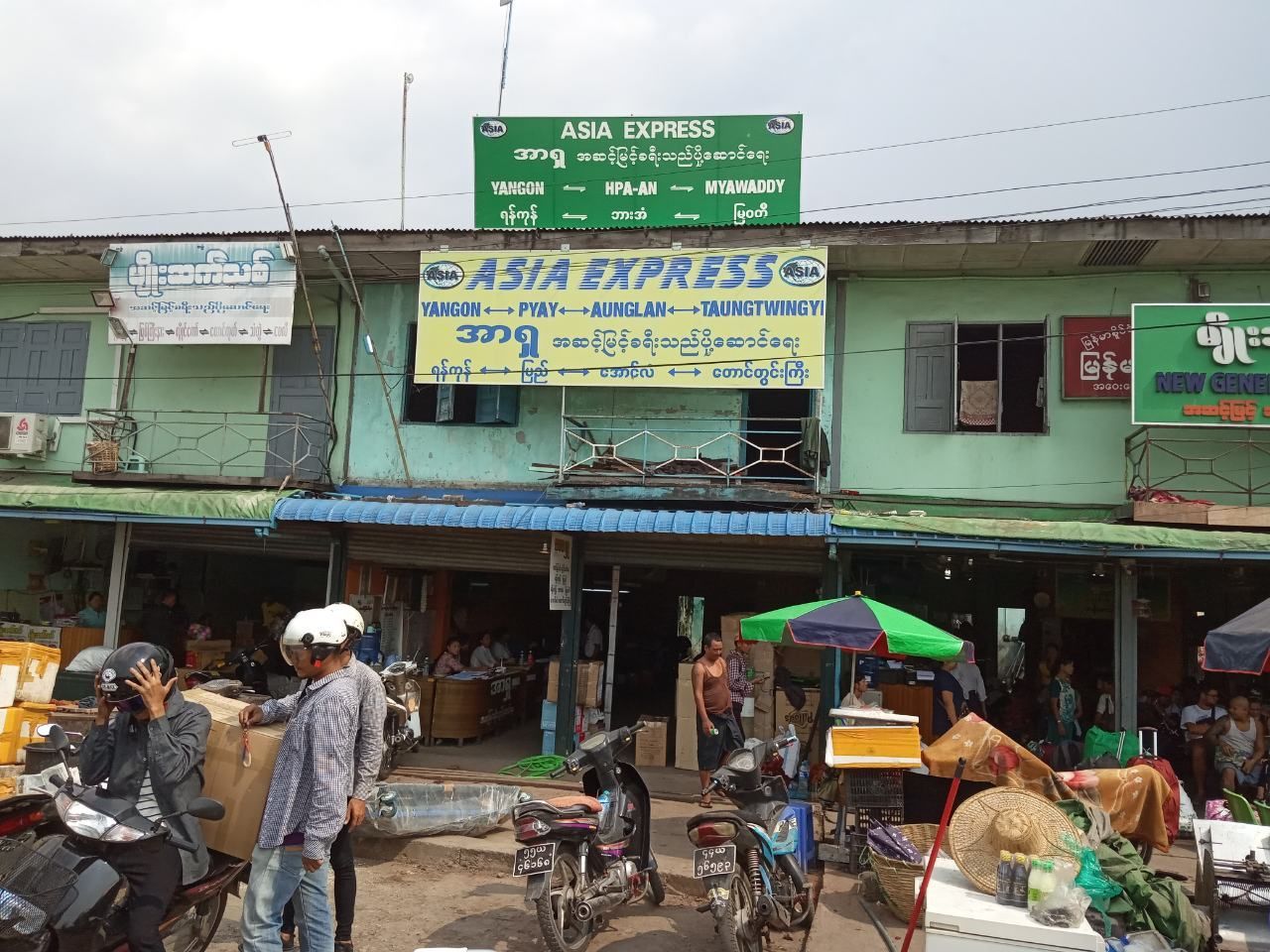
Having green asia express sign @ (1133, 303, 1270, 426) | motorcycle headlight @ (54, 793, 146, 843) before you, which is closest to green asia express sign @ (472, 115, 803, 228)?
green asia express sign @ (1133, 303, 1270, 426)

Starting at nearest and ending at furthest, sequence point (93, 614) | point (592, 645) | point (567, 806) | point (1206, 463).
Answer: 1. point (567, 806)
2. point (1206, 463)
3. point (592, 645)
4. point (93, 614)

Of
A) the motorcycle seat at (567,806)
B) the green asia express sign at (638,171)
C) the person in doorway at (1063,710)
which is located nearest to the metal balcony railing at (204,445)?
the green asia express sign at (638,171)

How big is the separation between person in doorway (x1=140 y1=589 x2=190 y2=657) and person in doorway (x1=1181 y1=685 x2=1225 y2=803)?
1286 centimetres

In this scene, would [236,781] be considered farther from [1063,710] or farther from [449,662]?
[1063,710]

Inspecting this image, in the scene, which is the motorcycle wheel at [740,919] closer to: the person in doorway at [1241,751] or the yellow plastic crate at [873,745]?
the yellow plastic crate at [873,745]

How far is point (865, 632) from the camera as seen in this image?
7.61 metres

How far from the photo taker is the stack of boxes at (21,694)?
28.7 feet

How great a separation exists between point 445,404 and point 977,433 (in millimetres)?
6792

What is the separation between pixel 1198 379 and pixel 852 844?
687cm

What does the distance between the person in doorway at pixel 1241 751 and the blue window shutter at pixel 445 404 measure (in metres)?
9.58

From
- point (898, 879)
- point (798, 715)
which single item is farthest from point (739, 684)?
point (898, 879)

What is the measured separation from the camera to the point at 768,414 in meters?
12.9

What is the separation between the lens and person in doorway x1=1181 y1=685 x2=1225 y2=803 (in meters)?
10.2

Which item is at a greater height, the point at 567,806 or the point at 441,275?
the point at 441,275
